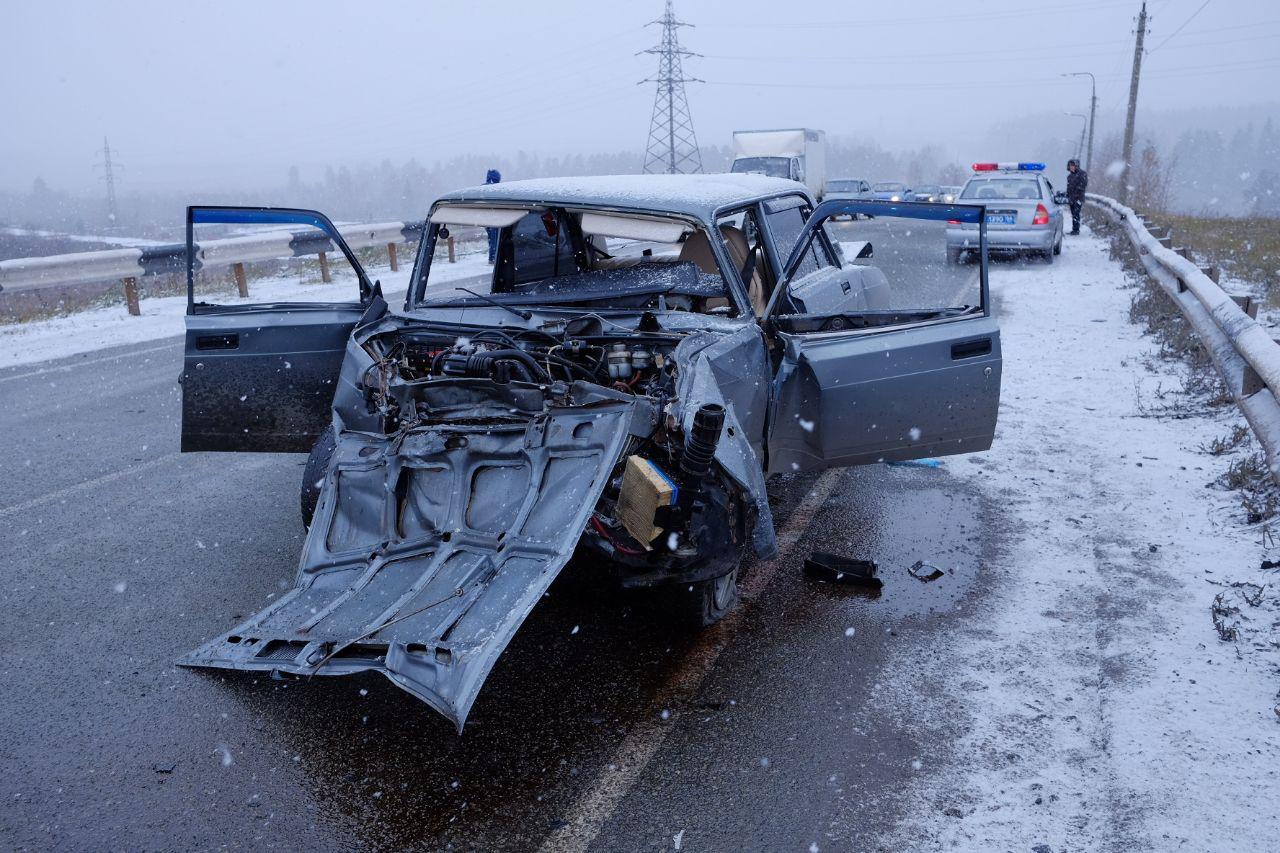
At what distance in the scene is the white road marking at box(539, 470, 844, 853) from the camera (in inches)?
119

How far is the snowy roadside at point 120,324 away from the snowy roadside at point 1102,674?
8.53 meters

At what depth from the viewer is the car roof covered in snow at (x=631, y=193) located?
501cm

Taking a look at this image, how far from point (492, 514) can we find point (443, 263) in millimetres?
16646

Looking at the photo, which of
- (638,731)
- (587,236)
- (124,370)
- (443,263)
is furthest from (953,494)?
(443,263)

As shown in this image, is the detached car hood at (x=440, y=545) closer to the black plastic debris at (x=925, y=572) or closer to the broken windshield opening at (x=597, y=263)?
the broken windshield opening at (x=597, y=263)

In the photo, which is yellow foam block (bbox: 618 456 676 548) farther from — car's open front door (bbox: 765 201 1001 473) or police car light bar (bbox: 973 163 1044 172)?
police car light bar (bbox: 973 163 1044 172)

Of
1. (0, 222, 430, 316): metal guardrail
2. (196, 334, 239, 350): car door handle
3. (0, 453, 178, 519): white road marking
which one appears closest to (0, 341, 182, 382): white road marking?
(0, 222, 430, 316): metal guardrail

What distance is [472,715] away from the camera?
3652mm

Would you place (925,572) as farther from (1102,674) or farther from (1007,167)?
(1007,167)

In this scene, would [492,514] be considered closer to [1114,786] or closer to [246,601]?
[246,601]

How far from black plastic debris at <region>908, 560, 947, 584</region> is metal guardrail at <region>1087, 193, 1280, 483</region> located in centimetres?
157

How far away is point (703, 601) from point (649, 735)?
78cm

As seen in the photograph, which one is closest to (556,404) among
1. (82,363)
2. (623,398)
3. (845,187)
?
(623,398)

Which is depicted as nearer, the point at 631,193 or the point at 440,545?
the point at 440,545
